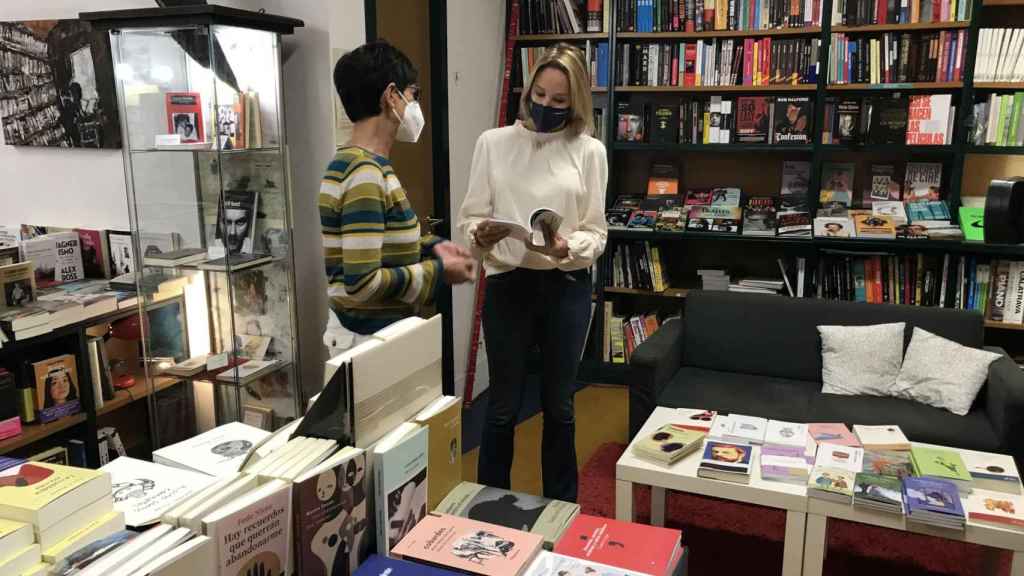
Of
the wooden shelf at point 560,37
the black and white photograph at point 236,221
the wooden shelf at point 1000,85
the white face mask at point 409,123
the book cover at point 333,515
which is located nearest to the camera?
the book cover at point 333,515

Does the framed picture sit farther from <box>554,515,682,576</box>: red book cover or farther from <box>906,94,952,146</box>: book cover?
<box>906,94,952,146</box>: book cover

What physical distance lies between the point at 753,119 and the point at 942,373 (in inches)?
63.1

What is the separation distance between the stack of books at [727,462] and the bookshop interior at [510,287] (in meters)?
0.01

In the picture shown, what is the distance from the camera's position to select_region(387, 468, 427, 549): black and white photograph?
1.42 metres

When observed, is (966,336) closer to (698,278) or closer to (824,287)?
(824,287)

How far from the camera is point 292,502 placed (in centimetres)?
122

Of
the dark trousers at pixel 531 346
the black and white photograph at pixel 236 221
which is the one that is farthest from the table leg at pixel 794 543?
the black and white photograph at pixel 236 221

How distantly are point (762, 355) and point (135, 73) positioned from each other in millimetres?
2728

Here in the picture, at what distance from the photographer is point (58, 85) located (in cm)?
→ 318

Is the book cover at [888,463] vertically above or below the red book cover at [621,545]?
below

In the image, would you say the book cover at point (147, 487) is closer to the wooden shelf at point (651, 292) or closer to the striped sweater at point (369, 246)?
the striped sweater at point (369, 246)

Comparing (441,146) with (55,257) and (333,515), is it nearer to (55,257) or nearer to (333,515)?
(55,257)

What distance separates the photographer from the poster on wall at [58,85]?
3100 millimetres

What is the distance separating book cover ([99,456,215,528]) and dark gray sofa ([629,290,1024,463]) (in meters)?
2.11
